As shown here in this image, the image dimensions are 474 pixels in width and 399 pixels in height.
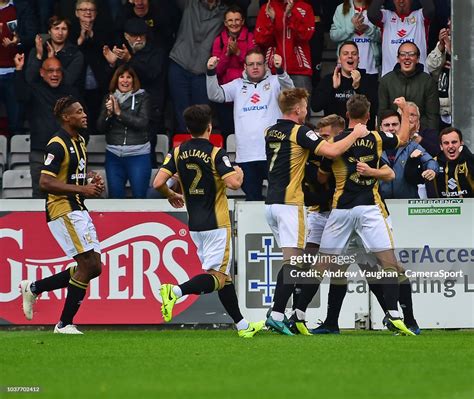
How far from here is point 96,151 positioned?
16.7 metres

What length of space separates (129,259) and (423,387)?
6.70m

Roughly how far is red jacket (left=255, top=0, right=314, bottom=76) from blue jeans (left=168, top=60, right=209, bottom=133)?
3.15 ft

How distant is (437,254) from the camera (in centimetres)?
1386

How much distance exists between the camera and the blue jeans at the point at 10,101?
1669cm

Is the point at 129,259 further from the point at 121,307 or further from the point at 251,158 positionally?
the point at 251,158

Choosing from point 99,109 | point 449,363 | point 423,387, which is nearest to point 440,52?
point 99,109

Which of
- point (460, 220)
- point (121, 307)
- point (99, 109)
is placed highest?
point (99, 109)

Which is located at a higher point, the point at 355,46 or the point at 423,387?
the point at 355,46

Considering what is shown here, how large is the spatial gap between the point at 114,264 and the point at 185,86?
3265mm

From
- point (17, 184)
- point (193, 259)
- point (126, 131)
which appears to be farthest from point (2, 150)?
point (193, 259)

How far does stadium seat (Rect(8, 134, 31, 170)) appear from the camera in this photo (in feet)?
A: 55.2

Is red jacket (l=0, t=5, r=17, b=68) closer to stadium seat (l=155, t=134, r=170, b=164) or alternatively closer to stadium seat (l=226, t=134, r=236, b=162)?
stadium seat (l=155, t=134, r=170, b=164)

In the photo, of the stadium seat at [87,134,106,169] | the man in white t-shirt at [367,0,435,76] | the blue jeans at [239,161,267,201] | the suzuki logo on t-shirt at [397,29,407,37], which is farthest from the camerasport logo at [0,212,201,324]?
the suzuki logo on t-shirt at [397,29,407,37]

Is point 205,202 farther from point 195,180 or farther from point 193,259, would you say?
point 193,259
